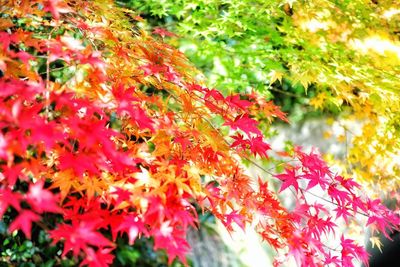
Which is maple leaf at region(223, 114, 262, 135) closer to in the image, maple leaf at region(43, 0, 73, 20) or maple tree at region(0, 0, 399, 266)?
maple tree at region(0, 0, 399, 266)

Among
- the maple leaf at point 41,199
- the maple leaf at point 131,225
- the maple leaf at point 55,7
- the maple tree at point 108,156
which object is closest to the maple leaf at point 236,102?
the maple tree at point 108,156

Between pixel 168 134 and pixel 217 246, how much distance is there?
217 centimetres

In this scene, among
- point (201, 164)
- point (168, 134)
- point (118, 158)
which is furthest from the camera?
point (201, 164)

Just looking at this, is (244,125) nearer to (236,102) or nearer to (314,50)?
(236,102)

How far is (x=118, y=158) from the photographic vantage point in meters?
1.57

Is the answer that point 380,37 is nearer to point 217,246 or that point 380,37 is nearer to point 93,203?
point 217,246

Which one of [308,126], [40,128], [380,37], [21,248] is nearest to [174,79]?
[40,128]

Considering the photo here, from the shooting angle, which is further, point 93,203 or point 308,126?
point 308,126

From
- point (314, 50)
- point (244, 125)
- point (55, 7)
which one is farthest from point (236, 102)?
point (314, 50)

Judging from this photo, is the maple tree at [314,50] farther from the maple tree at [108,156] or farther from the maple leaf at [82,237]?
the maple leaf at [82,237]

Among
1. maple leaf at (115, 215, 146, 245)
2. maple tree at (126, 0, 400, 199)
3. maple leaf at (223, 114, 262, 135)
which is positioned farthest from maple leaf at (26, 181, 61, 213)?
maple tree at (126, 0, 400, 199)

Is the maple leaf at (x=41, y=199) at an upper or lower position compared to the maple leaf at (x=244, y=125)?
upper

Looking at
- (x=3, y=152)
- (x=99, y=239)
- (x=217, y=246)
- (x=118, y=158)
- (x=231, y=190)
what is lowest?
(x=217, y=246)

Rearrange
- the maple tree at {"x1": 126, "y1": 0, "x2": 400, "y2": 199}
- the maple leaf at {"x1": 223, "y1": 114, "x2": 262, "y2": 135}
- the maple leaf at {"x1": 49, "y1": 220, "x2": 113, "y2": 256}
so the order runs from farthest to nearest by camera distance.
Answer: the maple tree at {"x1": 126, "y1": 0, "x2": 400, "y2": 199} → the maple leaf at {"x1": 223, "y1": 114, "x2": 262, "y2": 135} → the maple leaf at {"x1": 49, "y1": 220, "x2": 113, "y2": 256}
